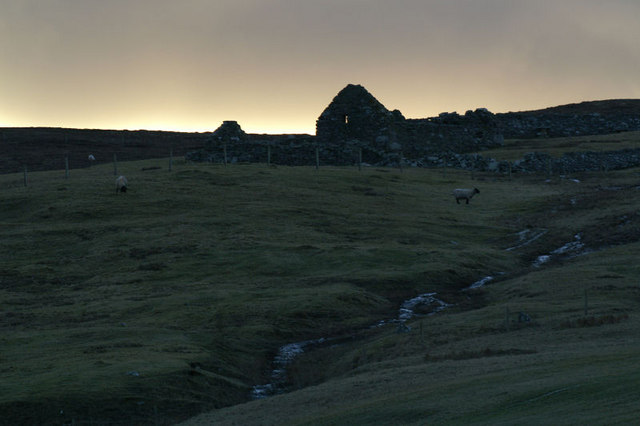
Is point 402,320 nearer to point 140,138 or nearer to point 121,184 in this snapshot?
point 121,184

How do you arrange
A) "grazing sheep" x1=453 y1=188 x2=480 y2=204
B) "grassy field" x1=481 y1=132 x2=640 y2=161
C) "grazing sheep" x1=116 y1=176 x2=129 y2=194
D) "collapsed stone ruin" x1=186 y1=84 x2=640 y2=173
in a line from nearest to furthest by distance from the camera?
1. "grazing sheep" x1=116 y1=176 x2=129 y2=194
2. "grazing sheep" x1=453 y1=188 x2=480 y2=204
3. "collapsed stone ruin" x1=186 y1=84 x2=640 y2=173
4. "grassy field" x1=481 y1=132 x2=640 y2=161

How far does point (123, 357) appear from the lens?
35.1m

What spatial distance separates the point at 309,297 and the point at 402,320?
5.63 m

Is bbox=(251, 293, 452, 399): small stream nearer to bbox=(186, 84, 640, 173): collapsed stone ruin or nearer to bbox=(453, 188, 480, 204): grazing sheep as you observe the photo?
bbox=(453, 188, 480, 204): grazing sheep

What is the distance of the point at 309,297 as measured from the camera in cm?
4638

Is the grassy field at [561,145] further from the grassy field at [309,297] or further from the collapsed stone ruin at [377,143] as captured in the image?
the grassy field at [309,297]

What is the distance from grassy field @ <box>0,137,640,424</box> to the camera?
25.5 meters

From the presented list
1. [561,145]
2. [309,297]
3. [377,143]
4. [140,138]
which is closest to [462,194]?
[377,143]

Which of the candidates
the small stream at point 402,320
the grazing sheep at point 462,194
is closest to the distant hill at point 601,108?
the grazing sheep at point 462,194

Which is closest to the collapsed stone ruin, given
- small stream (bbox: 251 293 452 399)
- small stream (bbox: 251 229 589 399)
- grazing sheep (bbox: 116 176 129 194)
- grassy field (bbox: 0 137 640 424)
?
grassy field (bbox: 0 137 640 424)

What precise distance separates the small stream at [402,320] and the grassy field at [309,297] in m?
0.58

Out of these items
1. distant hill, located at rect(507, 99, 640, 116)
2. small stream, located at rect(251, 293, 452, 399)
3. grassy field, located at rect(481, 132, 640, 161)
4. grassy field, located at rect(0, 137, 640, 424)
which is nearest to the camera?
grassy field, located at rect(0, 137, 640, 424)

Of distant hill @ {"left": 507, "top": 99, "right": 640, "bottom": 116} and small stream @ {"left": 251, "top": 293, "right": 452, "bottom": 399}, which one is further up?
distant hill @ {"left": 507, "top": 99, "right": 640, "bottom": 116}

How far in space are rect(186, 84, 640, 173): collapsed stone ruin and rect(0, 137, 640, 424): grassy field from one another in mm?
11724
